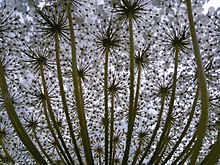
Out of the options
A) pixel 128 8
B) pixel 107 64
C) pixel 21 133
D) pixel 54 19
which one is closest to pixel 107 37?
pixel 107 64

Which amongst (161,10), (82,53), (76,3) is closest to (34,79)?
(82,53)

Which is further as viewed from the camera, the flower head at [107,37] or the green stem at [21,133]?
the flower head at [107,37]

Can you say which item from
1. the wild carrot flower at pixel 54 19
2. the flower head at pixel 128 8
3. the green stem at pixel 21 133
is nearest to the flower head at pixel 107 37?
the flower head at pixel 128 8

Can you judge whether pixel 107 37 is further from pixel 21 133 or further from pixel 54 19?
pixel 21 133

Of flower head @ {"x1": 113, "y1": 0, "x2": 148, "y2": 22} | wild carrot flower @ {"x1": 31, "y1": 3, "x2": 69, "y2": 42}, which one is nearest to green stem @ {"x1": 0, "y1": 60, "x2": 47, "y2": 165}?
wild carrot flower @ {"x1": 31, "y1": 3, "x2": 69, "y2": 42}

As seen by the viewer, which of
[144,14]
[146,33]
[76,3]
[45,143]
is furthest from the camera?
[45,143]

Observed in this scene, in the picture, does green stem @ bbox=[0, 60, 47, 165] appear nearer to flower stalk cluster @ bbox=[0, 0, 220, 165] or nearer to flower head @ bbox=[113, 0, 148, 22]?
flower stalk cluster @ bbox=[0, 0, 220, 165]

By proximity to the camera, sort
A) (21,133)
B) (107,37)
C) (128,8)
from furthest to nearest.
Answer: (107,37), (128,8), (21,133)

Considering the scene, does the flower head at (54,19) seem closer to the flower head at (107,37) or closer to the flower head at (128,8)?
the flower head at (107,37)

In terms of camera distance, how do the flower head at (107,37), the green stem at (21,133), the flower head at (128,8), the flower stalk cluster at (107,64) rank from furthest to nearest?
the flower head at (107,37), the flower head at (128,8), the flower stalk cluster at (107,64), the green stem at (21,133)

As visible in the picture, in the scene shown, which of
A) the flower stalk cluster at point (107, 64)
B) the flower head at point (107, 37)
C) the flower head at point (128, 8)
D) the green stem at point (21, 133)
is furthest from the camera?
the flower head at point (107, 37)

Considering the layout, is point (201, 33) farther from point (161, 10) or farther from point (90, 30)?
point (90, 30)
